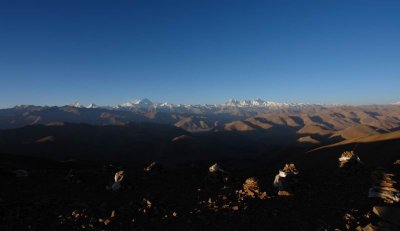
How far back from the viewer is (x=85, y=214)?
472 inches

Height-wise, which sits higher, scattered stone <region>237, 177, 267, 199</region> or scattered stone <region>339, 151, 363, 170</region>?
scattered stone <region>339, 151, 363, 170</region>

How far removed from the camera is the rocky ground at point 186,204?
36.0 ft

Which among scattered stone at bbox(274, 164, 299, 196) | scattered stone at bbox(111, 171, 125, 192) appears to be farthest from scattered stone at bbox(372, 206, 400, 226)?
scattered stone at bbox(111, 171, 125, 192)

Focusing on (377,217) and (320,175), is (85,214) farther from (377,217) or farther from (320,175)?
(320,175)

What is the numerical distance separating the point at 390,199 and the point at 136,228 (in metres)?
10.1

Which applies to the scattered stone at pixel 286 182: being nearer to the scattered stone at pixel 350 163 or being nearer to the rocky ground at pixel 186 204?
the rocky ground at pixel 186 204

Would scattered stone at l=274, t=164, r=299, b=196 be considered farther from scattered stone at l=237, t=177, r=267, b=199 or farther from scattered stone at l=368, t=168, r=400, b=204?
scattered stone at l=368, t=168, r=400, b=204

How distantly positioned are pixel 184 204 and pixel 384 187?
878 cm

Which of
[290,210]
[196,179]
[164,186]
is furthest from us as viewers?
[196,179]

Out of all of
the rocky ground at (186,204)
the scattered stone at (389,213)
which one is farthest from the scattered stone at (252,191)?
the scattered stone at (389,213)

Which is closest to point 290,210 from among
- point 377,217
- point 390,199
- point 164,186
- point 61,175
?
point 377,217

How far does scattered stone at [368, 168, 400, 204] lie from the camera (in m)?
12.1

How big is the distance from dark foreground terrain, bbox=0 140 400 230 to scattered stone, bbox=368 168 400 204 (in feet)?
1.10

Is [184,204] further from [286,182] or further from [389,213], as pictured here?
[389,213]
